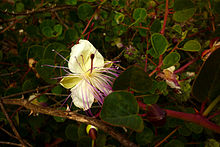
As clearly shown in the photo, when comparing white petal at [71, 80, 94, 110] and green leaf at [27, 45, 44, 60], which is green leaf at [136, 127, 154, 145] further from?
green leaf at [27, 45, 44, 60]

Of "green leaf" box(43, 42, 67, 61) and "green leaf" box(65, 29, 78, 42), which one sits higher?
"green leaf" box(65, 29, 78, 42)

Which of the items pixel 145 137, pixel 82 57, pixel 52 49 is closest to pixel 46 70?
pixel 52 49

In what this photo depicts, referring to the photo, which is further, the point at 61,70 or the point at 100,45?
the point at 100,45

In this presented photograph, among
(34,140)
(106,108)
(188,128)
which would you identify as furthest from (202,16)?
(34,140)

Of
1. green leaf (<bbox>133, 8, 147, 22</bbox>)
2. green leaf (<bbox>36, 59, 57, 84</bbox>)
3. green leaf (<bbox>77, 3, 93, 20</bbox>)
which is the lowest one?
green leaf (<bbox>36, 59, 57, 84</bbox>)

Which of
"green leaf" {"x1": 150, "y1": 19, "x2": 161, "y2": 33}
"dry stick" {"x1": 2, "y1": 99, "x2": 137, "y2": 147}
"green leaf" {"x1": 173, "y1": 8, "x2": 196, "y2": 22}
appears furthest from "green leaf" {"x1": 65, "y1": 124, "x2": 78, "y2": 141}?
"green leaf" {"x1": 173, "y1": 8, "x2": 196, "y2": 22}

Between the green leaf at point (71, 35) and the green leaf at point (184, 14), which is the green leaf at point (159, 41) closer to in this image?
the green leaf at point (184, 14)

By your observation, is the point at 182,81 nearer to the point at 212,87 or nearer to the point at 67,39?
the point at 212,87
